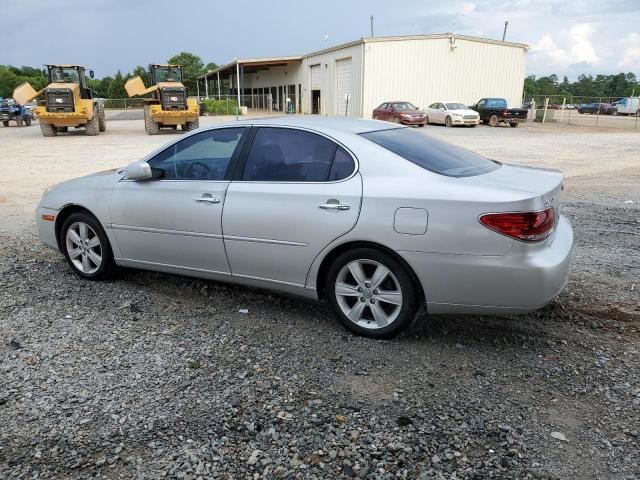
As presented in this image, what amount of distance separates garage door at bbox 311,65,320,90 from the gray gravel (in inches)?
1684

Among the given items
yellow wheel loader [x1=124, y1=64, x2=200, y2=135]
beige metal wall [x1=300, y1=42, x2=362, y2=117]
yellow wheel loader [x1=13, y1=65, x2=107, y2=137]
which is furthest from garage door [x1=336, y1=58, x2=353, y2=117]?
yellow wheel loader [x1=13, y1=65, x2=107, y2=137]

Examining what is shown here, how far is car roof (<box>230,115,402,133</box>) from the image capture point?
4.30m

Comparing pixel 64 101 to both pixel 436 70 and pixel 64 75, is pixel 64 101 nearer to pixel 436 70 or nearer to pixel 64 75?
pixel 64 75

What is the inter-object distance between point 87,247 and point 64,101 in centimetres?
2175

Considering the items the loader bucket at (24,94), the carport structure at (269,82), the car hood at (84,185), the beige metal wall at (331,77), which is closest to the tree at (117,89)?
the carport structure at (269,82)

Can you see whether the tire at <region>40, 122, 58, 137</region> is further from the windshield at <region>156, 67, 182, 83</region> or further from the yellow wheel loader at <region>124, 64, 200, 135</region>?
the windshield at <region>156, 67, 182, 83</region>

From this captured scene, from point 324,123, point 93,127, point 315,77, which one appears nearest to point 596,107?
point 315,77

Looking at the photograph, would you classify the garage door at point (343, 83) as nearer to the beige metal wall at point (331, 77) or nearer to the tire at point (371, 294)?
the beige metal wall at point (331, 77)

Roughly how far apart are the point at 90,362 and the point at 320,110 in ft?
141

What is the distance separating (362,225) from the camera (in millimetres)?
3760

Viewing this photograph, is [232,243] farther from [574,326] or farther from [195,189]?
[574,326]

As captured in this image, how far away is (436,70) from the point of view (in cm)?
3762

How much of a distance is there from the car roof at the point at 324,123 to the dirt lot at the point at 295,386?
58.4 inches

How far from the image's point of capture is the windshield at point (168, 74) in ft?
87.0
